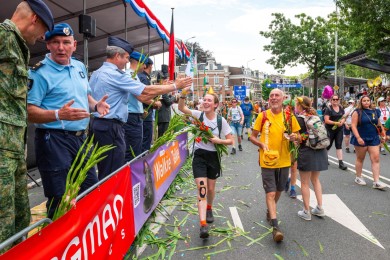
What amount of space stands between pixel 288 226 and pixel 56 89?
372 centimetres

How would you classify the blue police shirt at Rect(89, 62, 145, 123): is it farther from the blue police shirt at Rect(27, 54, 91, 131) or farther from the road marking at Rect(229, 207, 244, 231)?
the road marking at Rect(229, 207, 244, 231)

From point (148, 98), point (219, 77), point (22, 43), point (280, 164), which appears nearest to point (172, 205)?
point (280, 164)

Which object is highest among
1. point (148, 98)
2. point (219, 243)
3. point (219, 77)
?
point (219, 77)

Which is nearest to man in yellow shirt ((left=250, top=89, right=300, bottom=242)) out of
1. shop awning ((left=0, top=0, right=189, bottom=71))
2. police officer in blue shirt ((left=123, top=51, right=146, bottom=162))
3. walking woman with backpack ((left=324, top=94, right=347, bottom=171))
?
police officer in blue shirt ((left=123, top=51, right=146, bottom=162))

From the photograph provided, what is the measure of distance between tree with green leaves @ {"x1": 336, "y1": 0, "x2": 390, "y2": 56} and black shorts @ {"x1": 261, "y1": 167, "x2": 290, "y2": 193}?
605 inches

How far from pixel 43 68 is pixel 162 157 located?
9.80 feet

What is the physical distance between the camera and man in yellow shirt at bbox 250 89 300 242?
471 cm

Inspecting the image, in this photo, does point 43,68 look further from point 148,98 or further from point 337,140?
point 337,140

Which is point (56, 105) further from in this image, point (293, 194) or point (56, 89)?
point (293, 194)

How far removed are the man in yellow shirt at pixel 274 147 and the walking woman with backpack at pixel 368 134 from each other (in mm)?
3073

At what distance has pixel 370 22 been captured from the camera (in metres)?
17.5

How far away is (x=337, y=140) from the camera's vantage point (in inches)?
367

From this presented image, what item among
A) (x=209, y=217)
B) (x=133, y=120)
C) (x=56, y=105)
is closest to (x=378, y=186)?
(x=209, y=217)

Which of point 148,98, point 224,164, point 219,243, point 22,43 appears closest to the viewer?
point 22,43
